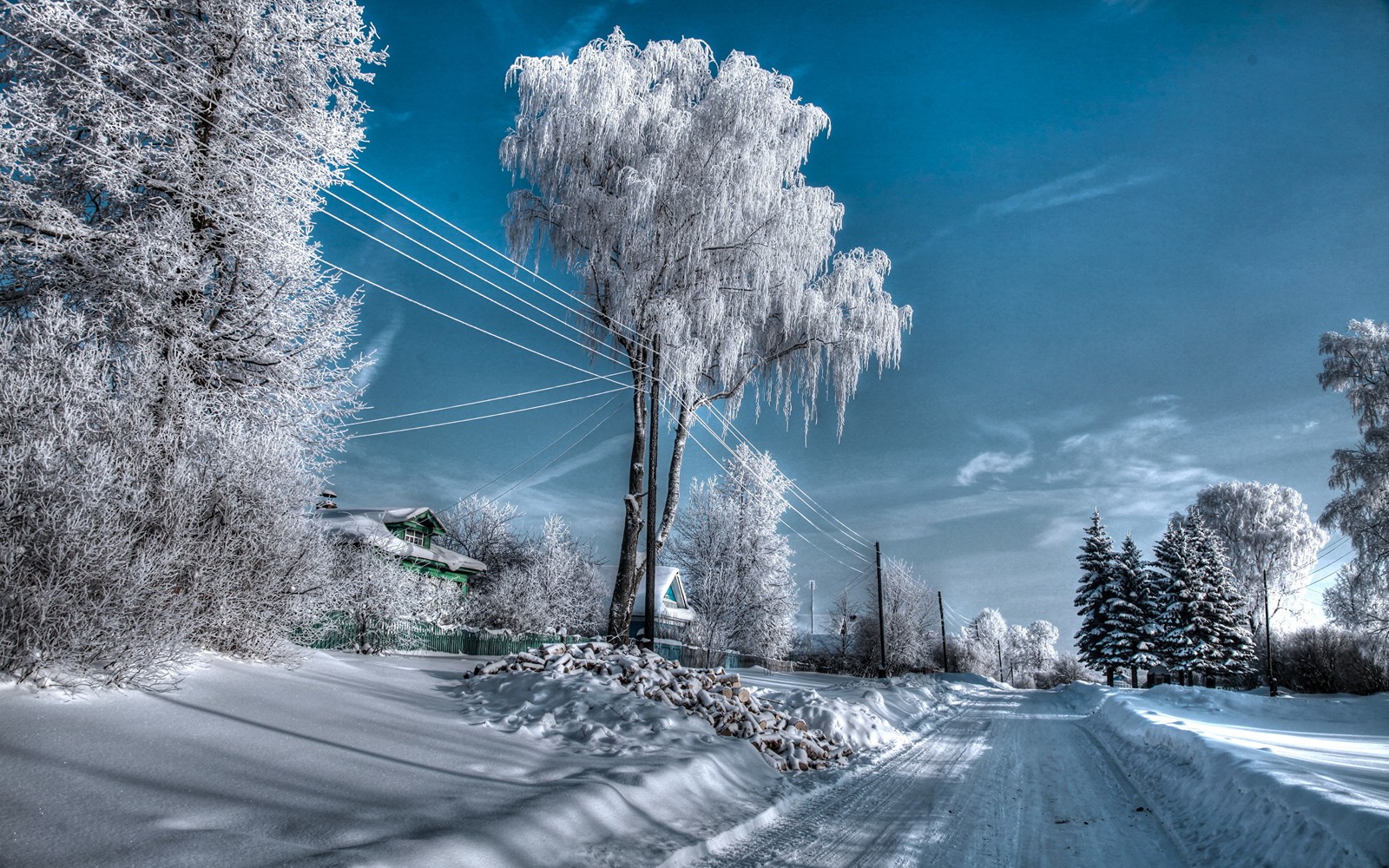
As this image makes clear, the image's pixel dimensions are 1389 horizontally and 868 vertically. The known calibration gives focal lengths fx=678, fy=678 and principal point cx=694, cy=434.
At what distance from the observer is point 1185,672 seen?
36.1m

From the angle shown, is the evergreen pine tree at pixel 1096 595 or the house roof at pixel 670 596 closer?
the evergreen pine tree at pixel 1096 595

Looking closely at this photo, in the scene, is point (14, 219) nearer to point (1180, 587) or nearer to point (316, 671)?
point (316, 671)

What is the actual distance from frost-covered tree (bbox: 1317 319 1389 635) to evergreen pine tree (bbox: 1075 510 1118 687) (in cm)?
1676

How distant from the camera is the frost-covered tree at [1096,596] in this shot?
39.3 meters

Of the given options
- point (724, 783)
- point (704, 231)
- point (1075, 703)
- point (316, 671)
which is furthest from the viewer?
point (1075, 703)

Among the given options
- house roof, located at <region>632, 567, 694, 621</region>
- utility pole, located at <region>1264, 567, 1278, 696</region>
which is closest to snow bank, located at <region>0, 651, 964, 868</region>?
utility pole, located at <region>1264, 567, 1278, 696</region>

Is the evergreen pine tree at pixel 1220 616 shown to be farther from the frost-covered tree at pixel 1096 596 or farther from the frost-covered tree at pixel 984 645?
the frost-covered tree at pixel 984 645

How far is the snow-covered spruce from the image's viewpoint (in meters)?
8.52

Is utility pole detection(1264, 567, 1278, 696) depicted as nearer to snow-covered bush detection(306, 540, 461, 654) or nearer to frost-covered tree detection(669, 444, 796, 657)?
frost-covered tree detection(669, 444, 796, 657)

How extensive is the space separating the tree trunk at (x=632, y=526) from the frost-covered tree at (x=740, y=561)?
51.1 feet

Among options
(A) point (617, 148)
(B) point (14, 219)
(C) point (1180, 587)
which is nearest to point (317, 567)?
(B) point (14, 219)

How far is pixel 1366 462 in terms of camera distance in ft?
Result: 70.2

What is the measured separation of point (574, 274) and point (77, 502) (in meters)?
11.8

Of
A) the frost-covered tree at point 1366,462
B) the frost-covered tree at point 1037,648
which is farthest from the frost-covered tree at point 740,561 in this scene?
the frost-covered tree at point 1037,648
